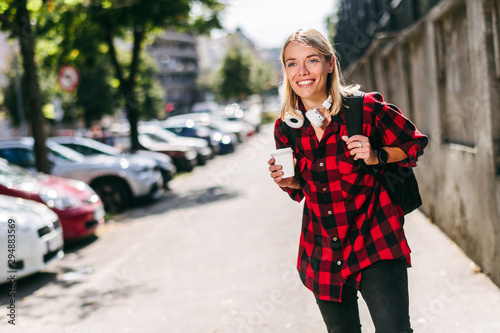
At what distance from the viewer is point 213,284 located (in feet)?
19.0

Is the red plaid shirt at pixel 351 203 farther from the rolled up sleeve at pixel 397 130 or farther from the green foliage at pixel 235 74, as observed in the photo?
the green foliage at pixel 235 74

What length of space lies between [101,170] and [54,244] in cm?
482

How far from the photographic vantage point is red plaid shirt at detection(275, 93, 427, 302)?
2.42 metres

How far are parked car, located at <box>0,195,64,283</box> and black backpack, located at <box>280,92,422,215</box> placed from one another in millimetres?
4765

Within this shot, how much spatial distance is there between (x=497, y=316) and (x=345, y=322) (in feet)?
6.84

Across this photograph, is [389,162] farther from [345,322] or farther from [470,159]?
[470,159]

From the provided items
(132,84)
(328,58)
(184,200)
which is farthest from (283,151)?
(132,84)

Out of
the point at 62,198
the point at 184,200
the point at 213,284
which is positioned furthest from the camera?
the point at 184,200

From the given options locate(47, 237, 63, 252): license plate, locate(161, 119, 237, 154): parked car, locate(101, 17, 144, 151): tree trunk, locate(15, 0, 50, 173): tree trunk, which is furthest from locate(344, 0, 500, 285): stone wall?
locate(161, 119, 237, 154): parked car

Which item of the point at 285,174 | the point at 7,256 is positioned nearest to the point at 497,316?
the point at 285,174

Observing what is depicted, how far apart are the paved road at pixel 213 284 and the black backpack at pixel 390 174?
193 centimetres

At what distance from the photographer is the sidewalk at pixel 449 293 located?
4.07m

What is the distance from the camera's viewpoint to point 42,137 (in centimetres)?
1064

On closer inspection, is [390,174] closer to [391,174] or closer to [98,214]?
[391,174]
